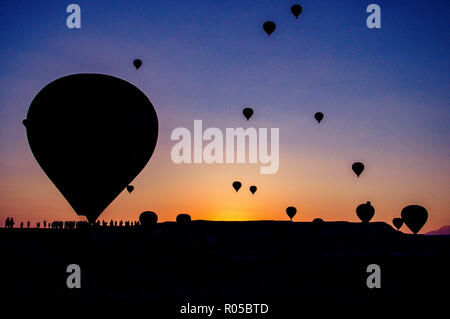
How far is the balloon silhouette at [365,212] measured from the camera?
63.1 metres

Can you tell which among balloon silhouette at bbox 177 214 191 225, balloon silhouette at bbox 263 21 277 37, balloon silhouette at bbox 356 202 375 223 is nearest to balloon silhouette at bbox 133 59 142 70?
balloon silhouette at bbox 263 21 277 37

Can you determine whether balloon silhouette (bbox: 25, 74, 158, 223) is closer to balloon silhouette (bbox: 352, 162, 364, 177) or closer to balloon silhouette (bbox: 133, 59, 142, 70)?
balloon silhouette (bbox: 133, 59, 142, 70)

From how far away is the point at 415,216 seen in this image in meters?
49.0

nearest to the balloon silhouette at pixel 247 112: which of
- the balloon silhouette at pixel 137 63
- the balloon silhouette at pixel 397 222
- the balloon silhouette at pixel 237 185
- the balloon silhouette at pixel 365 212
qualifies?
the balloon silhouette at pixel 137 63

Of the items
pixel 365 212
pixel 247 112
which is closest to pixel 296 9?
pixel 247 112

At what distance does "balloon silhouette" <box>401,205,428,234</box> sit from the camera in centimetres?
4860

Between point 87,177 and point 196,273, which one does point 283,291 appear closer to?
point 196,273

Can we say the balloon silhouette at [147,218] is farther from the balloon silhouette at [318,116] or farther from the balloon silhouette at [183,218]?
the balloon silhouette at [318,116]

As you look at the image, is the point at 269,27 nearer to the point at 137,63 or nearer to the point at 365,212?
the point at 137,63

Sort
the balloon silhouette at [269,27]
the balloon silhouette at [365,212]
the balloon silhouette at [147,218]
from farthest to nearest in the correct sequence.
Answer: the balloon silhouette at [147,218]
the balloon silhouette at [365,212]
the balloon silhouette at [269,27]

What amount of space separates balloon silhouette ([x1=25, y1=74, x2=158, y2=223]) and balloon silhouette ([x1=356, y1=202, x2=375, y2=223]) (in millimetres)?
44926

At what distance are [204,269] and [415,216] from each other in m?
20.7

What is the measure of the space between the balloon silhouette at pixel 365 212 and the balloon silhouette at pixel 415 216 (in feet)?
43.2
